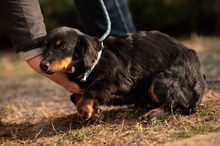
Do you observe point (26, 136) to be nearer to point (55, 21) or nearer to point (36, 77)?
point (36, 77)

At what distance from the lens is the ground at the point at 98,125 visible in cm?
330

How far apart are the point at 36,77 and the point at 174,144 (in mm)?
5630

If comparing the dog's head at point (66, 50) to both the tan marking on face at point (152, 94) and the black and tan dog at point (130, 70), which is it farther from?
the tan marking on face at point (152, 94)

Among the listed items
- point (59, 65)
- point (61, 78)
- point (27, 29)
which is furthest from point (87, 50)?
point (27, 29)

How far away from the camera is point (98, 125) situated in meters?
3.80

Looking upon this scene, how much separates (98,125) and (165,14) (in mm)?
8591

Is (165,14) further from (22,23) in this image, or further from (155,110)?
(22,23)

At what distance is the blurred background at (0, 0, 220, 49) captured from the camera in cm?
1168

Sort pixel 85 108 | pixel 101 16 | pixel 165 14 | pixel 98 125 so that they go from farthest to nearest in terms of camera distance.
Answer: pixel 165 14 → pixel 101 16 → pixel 98 125 → pixel 85 108

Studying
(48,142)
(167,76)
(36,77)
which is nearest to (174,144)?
(167,76)

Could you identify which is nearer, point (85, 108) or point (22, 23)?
point (85, 108)

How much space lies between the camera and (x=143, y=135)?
3391 mm

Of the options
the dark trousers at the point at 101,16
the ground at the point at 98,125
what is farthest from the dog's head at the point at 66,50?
the dark trousers at the point at 101,16

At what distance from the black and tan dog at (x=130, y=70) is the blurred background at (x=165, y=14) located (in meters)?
7.65
